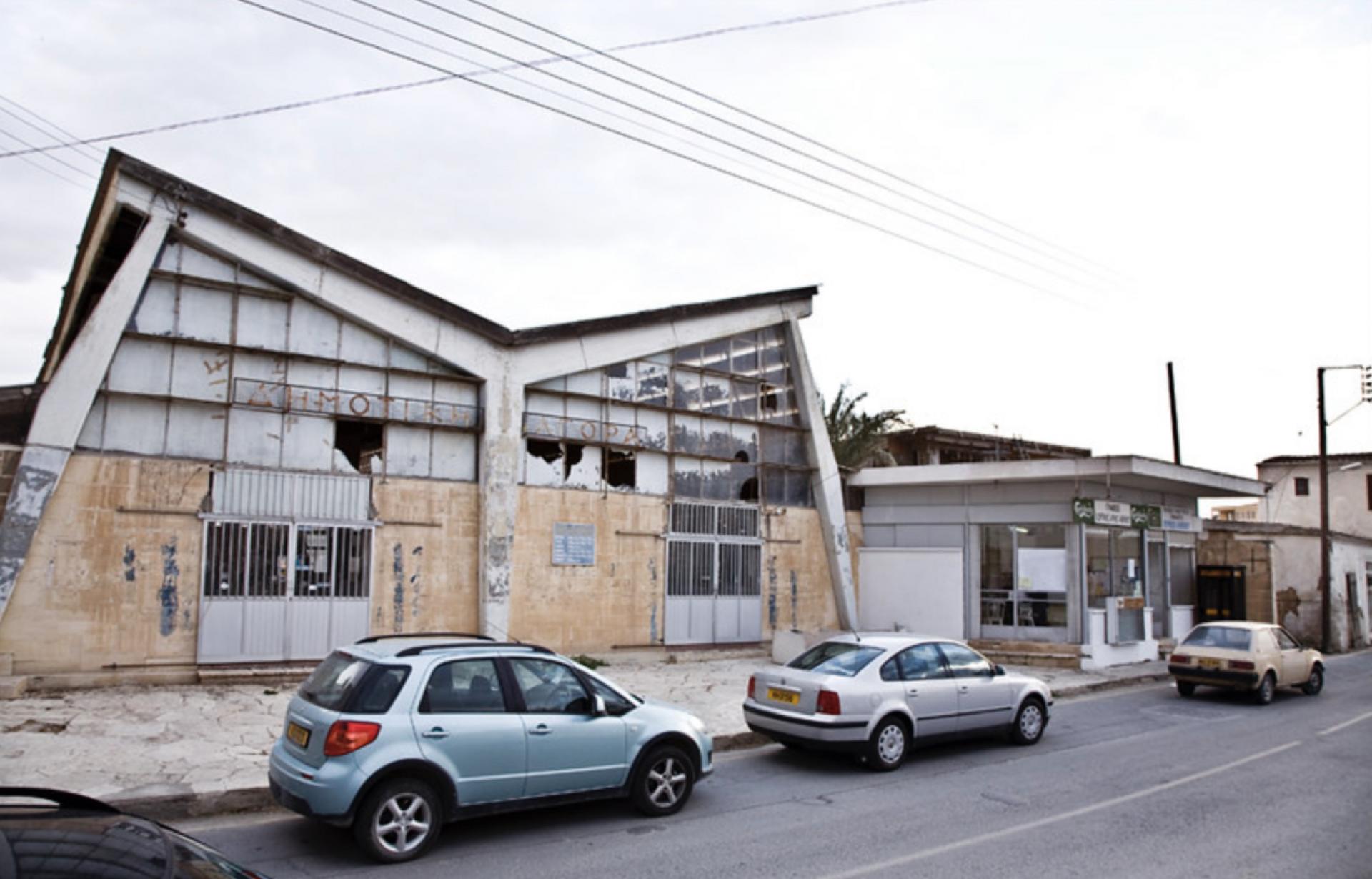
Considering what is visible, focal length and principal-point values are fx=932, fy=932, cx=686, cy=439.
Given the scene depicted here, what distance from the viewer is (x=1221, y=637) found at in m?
17.6

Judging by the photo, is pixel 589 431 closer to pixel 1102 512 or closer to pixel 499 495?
pixel 499 495

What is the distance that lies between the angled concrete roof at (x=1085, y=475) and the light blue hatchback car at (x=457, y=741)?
1463 centimetres

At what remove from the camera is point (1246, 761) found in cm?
1139

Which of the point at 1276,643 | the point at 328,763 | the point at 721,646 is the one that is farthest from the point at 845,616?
the point at 328,763

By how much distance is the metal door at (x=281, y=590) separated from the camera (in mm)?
14125

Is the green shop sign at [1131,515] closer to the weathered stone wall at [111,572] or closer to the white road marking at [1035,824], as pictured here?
the white road marking at [1035,824]

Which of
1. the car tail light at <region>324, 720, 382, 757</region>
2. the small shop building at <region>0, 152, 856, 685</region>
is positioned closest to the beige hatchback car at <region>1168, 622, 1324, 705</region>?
the small shop building at <region>0, 152, 856, 685</region>

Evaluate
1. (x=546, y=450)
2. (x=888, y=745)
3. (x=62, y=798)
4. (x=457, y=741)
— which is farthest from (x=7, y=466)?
(x=888, y=745)

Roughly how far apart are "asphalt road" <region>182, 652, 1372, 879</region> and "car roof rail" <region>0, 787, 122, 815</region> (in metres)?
3.65

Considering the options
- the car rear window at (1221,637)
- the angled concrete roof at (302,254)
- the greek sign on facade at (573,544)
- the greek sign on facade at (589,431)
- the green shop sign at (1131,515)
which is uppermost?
the angled concrete roof at (302,254)

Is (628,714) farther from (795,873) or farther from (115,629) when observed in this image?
(115,629)

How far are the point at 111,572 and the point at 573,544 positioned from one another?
7.50 meters

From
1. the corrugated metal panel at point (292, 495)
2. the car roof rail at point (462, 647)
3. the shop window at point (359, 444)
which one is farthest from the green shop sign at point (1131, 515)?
the car roof rail at point (462, 647)

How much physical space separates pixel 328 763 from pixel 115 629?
862cm
